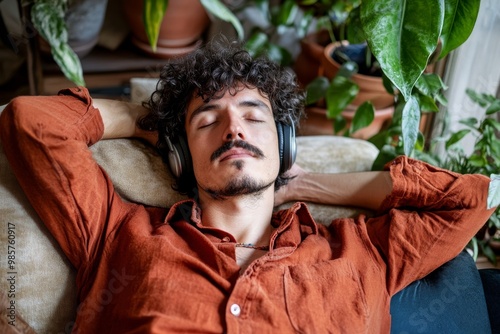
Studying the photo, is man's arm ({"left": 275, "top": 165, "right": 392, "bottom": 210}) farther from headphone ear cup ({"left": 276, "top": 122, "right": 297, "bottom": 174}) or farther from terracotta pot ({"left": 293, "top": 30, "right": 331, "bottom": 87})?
terracotta pot ({"left": 293, "top": 30, "right": 331, "bottom": 87})

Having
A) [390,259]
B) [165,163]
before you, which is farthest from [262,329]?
[165,163]

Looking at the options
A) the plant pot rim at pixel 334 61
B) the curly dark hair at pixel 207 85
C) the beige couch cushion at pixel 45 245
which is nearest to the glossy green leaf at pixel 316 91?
the plant pot rim at pixel 334 61

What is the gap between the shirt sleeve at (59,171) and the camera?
1.06 m

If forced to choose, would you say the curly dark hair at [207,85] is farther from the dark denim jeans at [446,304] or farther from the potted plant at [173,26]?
the potted plant at [173,26]

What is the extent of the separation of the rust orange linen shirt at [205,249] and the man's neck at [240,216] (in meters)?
0.04

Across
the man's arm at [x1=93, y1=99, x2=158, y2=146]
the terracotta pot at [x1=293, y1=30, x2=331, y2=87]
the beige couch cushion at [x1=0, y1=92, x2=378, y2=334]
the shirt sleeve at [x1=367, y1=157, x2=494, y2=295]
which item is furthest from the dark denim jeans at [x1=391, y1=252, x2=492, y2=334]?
the terracotta pot at [x1=293, y1=30, x2=331, y2=87]

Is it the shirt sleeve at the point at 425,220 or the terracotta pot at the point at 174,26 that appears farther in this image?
the terracotta pot at the point at 174,26

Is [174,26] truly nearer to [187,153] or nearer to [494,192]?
[187,153]

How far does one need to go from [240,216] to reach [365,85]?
940 millimetres

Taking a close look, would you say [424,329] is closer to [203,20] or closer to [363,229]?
[363,229]

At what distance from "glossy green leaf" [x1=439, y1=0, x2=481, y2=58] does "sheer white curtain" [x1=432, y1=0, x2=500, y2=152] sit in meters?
0.67

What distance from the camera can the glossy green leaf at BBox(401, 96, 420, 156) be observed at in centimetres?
131

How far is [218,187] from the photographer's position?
1.19m

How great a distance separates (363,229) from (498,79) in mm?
927
